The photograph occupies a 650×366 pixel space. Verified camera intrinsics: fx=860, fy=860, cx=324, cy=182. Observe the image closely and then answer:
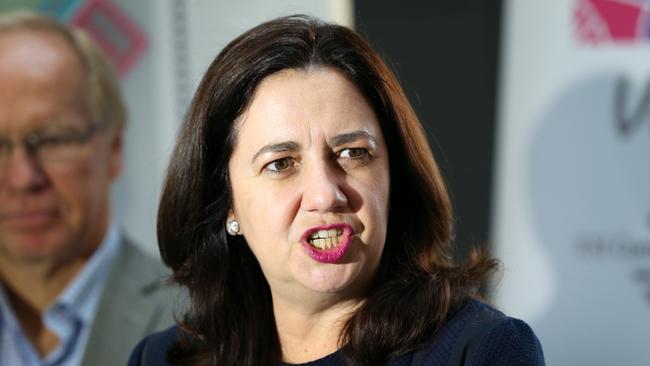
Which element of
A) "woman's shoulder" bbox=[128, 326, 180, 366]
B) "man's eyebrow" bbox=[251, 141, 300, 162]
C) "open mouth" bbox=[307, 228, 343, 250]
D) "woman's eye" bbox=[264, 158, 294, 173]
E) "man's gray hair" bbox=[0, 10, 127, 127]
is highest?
"man's gray hair" bbox=[0, 10, 127, 127]

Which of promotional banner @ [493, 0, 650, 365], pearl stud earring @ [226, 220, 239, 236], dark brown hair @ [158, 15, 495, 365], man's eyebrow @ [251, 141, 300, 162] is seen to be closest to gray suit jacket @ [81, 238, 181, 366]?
dark brown hair @ [158, 15, 495, 365]

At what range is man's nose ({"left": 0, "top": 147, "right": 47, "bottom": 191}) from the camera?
2654 millimetres

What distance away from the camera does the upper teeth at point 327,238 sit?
1.53 meters

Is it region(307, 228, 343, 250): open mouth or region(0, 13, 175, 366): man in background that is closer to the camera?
region(307, 228, 343, 250): open mouth

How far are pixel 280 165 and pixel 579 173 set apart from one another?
1.61m

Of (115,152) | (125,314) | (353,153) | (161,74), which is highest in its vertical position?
(161,74)

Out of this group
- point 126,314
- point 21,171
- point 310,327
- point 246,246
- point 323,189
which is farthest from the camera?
point 126,314

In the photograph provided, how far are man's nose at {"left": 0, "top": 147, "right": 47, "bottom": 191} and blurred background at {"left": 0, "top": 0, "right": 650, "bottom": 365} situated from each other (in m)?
0.32

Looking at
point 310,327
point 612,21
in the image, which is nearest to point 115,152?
point 310,327

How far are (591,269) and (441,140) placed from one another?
0.75 meters

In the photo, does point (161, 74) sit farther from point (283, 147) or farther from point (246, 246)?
point (283, 147)

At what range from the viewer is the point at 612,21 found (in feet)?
9.29

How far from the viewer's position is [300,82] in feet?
5.21

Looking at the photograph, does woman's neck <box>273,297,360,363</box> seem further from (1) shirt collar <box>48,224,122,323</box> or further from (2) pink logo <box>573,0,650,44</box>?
(2) pink logo <box>573,0,650,44</box>
